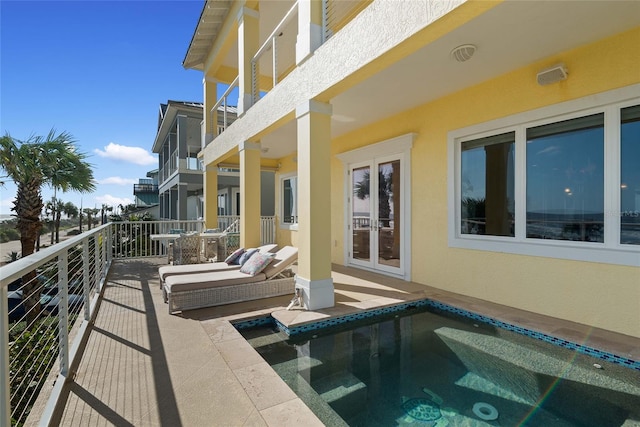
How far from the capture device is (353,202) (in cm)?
771

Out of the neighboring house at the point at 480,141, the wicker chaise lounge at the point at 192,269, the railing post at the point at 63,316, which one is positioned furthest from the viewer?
the wicker chaise lounge at the point at 192,269

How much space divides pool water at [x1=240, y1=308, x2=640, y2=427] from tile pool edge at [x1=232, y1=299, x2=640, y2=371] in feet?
0.24

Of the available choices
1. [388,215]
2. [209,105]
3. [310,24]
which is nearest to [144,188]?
[209,105]

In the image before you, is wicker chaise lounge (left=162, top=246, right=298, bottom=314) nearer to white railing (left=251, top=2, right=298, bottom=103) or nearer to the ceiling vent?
white railing (left=251, top=2, right=298, bottom=103)

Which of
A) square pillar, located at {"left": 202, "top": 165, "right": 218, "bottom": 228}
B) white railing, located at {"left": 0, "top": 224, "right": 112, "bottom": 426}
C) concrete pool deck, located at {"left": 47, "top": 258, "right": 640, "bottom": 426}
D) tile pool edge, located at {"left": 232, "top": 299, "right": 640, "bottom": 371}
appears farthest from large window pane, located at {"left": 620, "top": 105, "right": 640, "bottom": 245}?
square pillar, located at {"left": 202, "top": 165, "right": 218, "bottom": 228}

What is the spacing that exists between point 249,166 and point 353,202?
260cm

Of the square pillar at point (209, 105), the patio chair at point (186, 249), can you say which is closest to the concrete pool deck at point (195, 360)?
the patio chair at point (186, 249)

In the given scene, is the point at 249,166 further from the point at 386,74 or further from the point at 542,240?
the point at 542,240

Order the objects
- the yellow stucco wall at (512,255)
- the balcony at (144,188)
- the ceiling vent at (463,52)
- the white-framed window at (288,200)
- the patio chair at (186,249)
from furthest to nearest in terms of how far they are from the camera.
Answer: the balcony at (144,188)
the white-framed window at (288,200)
the patio chair at (186,249)
the ceiling vent at (463,52)
the yellow stucco wall at (512,255)

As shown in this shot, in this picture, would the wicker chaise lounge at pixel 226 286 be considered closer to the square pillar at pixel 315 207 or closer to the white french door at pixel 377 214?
the square pillar at pixel 315 207

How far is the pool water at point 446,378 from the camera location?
8.05 ft

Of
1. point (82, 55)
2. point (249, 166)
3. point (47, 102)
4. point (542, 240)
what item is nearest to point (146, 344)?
point (249, 166)

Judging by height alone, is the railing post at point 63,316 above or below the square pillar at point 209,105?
below

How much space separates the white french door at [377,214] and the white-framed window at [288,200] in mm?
3052
